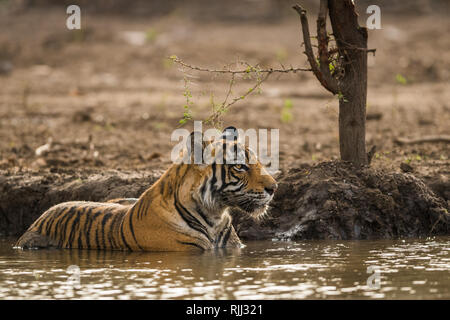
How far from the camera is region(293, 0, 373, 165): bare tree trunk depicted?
28.2ft

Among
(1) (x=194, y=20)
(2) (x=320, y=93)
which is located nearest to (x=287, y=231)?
(2) (x=320, y=93)

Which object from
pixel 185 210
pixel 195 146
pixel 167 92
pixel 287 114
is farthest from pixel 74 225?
pixel 167 92

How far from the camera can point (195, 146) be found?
760 centimetres

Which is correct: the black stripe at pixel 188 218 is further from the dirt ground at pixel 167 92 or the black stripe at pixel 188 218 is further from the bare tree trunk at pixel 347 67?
the bare tree trunk at pixel 347 67

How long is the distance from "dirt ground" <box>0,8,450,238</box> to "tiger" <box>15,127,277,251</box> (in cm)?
78

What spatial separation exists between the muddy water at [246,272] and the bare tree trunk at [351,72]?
1250 millimetres

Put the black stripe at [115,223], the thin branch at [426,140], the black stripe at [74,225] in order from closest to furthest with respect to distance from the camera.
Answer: the black stripe at [115,223], the black stripe at [74,225], the thin branch at [426,140]

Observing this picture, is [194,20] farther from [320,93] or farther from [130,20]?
[320,93]

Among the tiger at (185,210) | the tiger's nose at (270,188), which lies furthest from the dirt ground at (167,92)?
the tiger's nose at (270,188)

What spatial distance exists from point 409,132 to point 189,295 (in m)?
8.64

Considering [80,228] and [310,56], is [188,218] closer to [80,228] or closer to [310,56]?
[80,228]

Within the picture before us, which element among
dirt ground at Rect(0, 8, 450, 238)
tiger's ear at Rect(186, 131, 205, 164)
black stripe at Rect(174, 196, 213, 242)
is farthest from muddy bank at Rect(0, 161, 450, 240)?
tiger's ear at Rect(186, 131, 205, 164)

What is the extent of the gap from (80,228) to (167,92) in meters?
12.5

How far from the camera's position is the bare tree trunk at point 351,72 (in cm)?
881
